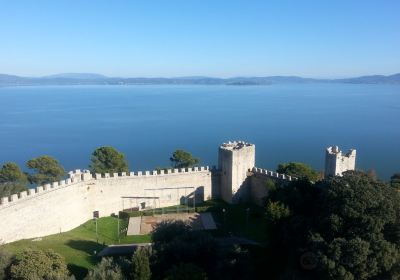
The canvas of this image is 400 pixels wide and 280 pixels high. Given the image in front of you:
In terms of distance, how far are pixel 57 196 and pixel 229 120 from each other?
7398cm

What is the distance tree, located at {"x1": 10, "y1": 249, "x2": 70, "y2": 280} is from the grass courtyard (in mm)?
2308

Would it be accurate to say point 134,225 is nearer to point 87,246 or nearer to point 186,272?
point 87,246

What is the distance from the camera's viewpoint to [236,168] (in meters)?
27.1

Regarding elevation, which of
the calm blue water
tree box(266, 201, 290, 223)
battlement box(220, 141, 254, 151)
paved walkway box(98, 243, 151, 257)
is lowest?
the calm blue water

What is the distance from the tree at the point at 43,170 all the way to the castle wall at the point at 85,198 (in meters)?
7.48

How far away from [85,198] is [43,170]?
855 centimetres

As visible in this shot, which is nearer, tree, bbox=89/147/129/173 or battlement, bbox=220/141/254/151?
battlement, bbox=220/141/254/151

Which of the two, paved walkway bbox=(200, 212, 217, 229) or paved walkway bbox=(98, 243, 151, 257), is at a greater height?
paved walkway bbox=(200, 212, 217, 229)

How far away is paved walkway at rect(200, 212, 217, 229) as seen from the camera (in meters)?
24.4

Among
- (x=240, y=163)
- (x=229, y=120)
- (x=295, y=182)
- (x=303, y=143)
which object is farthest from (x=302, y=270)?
(x=229, y=120)

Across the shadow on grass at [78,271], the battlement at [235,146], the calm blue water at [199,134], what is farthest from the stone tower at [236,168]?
the calm blue water at [199,134]

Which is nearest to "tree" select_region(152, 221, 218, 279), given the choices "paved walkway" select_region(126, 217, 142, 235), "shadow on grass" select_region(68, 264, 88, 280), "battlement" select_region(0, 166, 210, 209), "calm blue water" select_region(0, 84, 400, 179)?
"shadow on grass" select_region(68, 264, 88, 280)

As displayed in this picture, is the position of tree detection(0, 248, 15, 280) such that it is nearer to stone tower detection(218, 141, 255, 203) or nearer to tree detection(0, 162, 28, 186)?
stone tower detection(218, 141, 255, 203)

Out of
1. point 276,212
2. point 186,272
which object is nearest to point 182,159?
point 276,212
